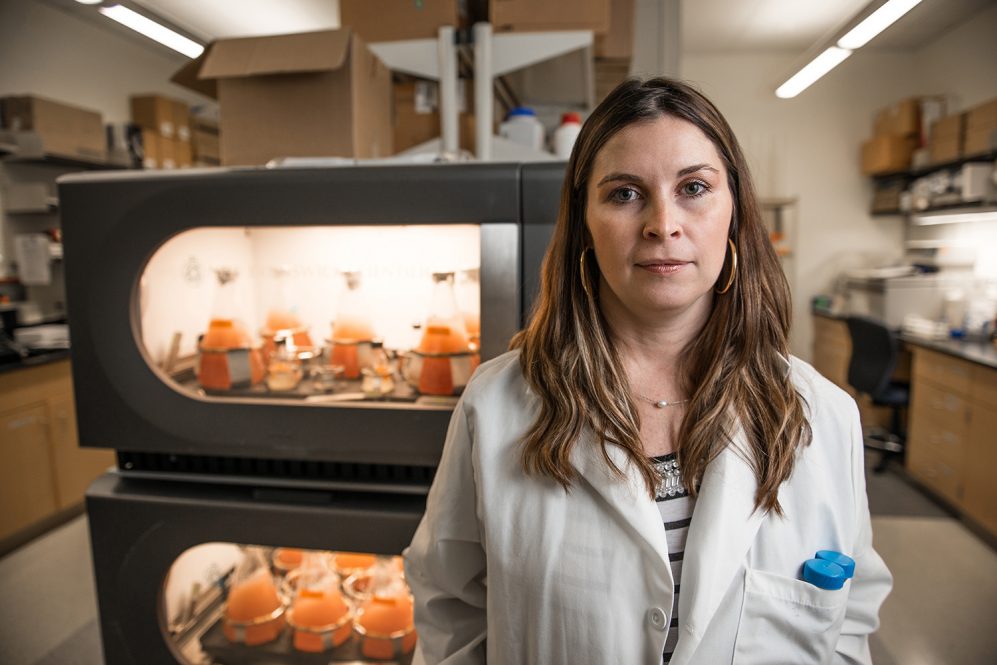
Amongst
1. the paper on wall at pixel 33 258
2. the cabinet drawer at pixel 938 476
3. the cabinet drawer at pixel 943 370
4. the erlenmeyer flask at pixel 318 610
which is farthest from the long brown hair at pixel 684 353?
the paper on wall at pixel 33 258

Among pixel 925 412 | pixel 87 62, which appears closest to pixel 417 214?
pixel 925 412

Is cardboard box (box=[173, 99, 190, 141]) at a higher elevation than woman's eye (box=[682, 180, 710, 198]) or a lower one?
higher

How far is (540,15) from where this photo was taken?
1.57 meters

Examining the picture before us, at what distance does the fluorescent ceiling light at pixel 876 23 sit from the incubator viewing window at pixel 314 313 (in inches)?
95.9

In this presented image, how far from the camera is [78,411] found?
3.54 feet

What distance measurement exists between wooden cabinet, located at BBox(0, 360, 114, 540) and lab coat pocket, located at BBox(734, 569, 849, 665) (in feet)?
10.3

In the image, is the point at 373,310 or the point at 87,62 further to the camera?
the point at 87,62

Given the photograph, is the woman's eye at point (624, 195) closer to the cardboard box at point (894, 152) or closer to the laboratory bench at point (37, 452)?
the laboratory bench at point (37, 452)

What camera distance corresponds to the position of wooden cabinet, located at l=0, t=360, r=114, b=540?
2.94 metres

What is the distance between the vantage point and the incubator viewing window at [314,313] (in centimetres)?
113

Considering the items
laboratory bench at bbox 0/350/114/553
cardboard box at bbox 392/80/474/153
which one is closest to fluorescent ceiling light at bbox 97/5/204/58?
cardboard box at bbox 392/80/474/153

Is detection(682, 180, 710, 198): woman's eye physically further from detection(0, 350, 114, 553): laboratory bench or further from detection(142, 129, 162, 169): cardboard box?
detection(142, 129, 162, 169): cardboard box

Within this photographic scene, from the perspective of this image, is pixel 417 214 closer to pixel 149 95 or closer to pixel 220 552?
pixel 220 552

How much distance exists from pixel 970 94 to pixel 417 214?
5467 mm
